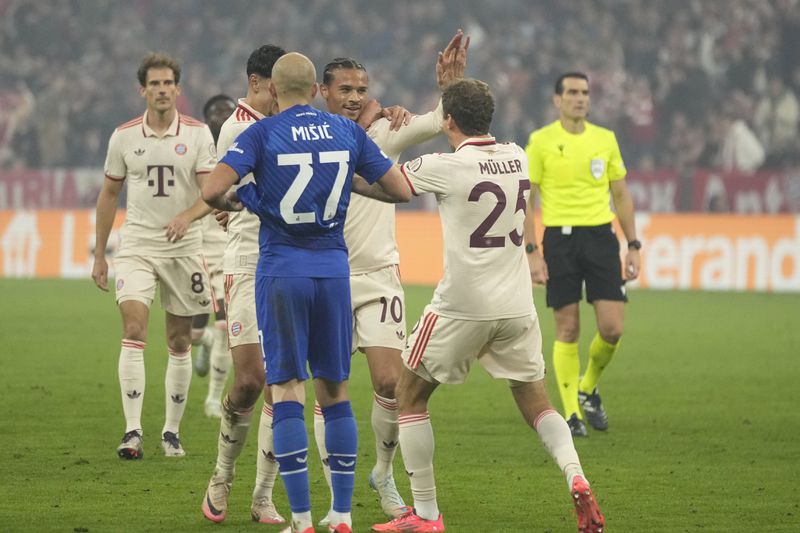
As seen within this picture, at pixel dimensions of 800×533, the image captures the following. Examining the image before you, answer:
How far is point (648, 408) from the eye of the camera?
34.0ft

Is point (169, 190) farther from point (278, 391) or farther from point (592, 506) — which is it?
point (592, 506)

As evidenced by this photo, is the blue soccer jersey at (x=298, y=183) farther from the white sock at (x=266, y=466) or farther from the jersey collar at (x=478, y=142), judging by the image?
the white sock at (x=266, y=466)

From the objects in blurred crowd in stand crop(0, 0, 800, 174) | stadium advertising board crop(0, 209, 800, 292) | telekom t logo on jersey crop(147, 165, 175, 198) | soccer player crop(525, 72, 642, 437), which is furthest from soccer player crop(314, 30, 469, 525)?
blurred crowd in stand crop(0, 0, 800, 174)

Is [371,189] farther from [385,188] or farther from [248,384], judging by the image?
[248,384]

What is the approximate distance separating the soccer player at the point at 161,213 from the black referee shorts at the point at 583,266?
2370 mm

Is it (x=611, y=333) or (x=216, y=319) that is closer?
(x=611, y=333)

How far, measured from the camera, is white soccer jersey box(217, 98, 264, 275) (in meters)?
6.40

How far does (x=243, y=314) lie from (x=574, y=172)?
12.4 ft

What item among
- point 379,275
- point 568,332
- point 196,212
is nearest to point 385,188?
point 379,275

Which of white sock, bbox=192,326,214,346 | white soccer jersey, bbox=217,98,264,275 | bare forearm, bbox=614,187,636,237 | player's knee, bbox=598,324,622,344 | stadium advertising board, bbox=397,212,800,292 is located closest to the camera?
white soccer jersey, bbox=217,98,264,275

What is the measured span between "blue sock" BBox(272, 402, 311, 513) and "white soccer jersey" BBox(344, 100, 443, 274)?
125 centimetres

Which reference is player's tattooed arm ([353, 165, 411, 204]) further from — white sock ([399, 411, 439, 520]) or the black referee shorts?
the black referee shorts

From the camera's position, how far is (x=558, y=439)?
19.9 feet

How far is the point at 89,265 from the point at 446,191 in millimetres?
17538
